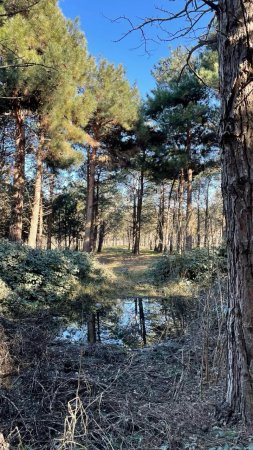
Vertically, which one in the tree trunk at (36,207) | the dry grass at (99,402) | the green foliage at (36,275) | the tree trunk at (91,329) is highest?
the tree trunk at (36,207)

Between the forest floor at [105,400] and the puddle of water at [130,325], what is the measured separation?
51.6 inches

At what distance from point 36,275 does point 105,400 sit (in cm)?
633

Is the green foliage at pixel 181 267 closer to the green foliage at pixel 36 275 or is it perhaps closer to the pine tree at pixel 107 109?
the green foliage at pixel 36 275

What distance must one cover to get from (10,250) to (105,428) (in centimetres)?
700

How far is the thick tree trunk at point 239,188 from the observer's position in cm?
218

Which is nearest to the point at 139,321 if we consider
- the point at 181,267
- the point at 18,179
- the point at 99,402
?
the point at 181,267

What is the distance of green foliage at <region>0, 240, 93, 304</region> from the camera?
8227 mm

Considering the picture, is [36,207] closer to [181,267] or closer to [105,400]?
[181,267]

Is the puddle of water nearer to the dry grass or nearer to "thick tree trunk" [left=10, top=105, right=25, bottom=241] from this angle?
the dry grass

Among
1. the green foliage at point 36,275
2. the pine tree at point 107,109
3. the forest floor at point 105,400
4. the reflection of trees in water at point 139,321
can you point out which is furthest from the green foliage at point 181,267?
the forest floor at point 105,400

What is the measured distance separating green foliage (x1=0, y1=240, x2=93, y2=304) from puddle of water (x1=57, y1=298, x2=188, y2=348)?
1.20 meters

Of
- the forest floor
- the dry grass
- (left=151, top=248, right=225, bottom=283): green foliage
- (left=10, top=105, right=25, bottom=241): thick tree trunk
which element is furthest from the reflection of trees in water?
(left=10, top=105, right=25, bottom=241): thick tree trunk

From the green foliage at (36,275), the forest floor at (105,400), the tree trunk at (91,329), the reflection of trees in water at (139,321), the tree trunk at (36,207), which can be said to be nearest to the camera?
the forest floor at (105,400)

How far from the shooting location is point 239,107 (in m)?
2.23
